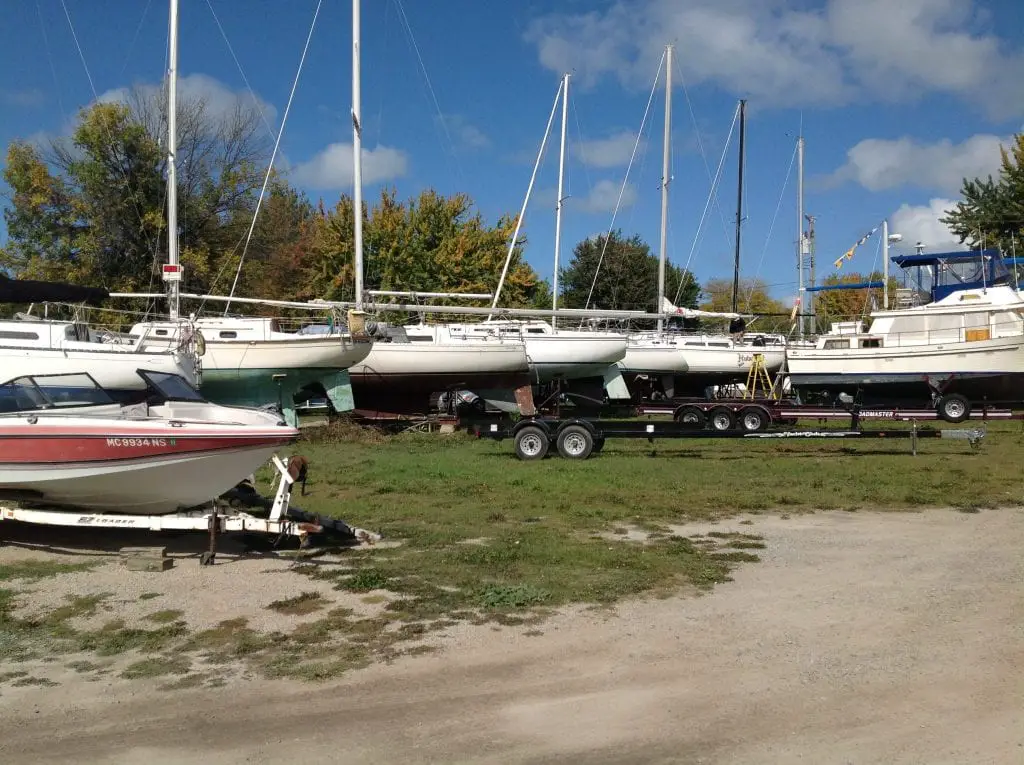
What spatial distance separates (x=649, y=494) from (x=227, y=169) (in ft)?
108

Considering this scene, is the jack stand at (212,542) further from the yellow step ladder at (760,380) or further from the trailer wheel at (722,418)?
the yellow step ladder at (760,380)

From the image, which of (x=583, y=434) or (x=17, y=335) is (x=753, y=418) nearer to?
(x=583, y=434)

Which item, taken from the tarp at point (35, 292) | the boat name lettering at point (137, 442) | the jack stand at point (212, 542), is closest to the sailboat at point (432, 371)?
the tarp at point (35, 292)

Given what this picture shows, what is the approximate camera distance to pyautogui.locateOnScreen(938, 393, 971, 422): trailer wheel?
22984 mm

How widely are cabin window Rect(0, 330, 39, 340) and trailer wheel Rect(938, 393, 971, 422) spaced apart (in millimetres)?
21373

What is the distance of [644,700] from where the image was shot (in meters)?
5.13

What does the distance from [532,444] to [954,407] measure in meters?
13.2

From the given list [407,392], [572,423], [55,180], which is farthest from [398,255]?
[572,423]

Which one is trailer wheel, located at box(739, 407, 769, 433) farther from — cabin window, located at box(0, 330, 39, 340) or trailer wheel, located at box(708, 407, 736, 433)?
cabin window, located at box(0, 330, 39, 340)

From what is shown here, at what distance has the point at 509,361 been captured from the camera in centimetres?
2420

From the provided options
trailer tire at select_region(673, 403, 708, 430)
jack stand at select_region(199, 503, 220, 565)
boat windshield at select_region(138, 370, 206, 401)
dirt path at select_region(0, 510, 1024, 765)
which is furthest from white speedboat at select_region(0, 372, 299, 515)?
trailer tire at select_region(673, 403, 708, 430)

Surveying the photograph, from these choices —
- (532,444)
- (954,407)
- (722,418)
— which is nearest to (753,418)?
(722,418)

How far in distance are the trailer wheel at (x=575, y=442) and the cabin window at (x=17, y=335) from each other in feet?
36.0

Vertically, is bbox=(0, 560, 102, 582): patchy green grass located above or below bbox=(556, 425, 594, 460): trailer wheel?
below
